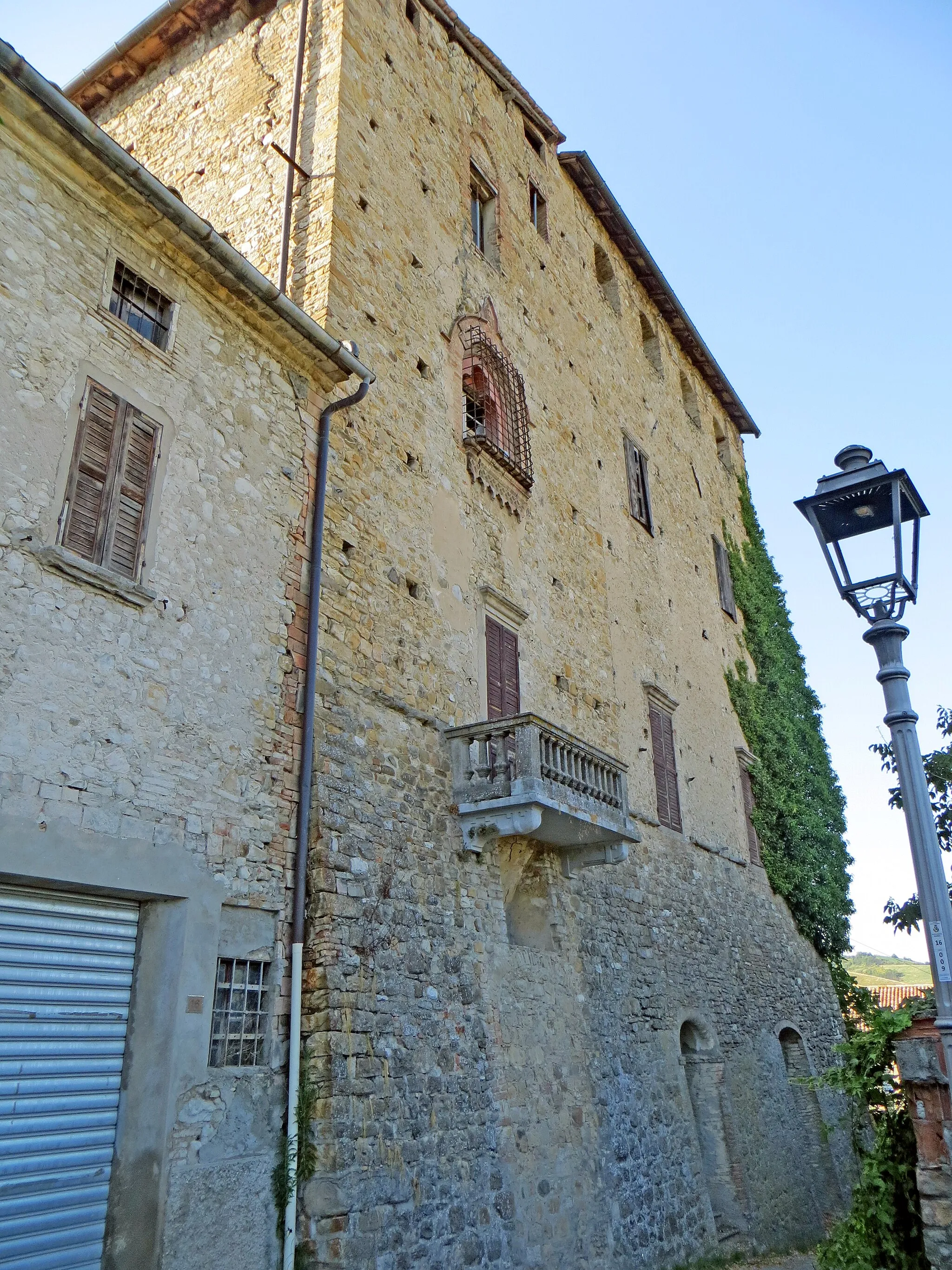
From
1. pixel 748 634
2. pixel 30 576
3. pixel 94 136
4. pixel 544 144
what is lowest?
pixel 30 576

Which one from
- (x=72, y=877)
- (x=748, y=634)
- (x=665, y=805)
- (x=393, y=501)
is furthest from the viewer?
(x=748, y=634)

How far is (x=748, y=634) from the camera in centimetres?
2136

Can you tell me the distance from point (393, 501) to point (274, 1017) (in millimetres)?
5213

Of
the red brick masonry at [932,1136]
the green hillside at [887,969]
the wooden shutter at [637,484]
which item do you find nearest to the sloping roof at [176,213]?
the red brick masonry at [932,1136]

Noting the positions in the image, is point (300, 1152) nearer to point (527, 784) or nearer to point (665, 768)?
point (527, 784)

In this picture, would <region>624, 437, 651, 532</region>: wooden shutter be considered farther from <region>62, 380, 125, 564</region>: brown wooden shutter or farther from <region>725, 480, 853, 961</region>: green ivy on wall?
<region>62, 380, 125, 564</region>: brown wooden shutter

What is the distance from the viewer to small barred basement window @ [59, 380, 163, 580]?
6.88 meters

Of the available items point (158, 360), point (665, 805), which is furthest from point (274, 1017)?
point (665, 805)

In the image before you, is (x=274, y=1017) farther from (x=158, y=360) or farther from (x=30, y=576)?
(x=158, y=360)

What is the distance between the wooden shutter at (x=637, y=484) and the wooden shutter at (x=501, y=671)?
6.09 metres

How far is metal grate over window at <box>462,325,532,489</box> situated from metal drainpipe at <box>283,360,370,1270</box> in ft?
9.77

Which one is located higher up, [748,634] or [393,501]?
[748,634]

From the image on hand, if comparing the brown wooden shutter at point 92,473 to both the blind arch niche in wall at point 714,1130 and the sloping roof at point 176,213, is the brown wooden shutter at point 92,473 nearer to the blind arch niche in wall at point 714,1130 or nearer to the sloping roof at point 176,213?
the sloping roof at point 176,213

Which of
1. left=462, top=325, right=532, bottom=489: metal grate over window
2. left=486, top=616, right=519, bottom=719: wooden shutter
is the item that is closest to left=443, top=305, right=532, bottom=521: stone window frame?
left=462, top=325, right=532, bottom=489: metal grate over window
